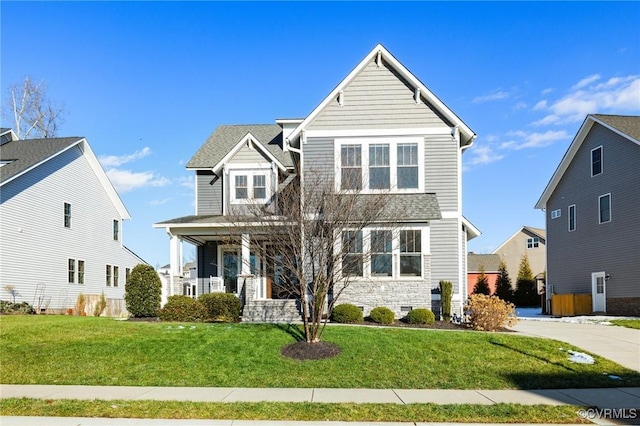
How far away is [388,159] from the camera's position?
18625mm

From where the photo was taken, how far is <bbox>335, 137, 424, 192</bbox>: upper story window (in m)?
18.5

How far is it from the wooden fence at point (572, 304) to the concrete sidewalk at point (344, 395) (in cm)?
1897

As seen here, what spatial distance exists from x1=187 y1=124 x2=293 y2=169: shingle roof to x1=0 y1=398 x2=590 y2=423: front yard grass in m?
14.8

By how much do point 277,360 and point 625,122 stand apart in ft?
73.9

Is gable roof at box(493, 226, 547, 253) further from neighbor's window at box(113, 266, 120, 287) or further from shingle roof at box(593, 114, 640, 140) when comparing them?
neighbor's window at box(113, 266, 120, 287)

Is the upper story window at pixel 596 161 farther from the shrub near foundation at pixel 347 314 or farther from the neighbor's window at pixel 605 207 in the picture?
the shrub near foundation at pixel 347 314

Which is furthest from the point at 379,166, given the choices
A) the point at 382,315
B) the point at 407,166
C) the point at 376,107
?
the point at 382,315

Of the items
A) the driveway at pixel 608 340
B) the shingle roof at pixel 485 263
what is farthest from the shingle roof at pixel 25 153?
the shingle roof at pixel 485 263

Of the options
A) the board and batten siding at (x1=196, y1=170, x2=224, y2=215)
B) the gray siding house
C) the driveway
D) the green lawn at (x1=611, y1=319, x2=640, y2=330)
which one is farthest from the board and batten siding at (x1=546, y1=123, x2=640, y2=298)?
the board and batten siding at (x1=196, y1=170, x2=224, y2=215)

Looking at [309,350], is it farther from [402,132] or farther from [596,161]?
[596,161]

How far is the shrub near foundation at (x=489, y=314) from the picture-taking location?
14.8m

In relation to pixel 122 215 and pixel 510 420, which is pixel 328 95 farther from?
pixel 122 215

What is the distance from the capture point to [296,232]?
1226 centimetres

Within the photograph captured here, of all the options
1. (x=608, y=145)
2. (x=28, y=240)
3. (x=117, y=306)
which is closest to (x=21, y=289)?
(x=28, y=240)
